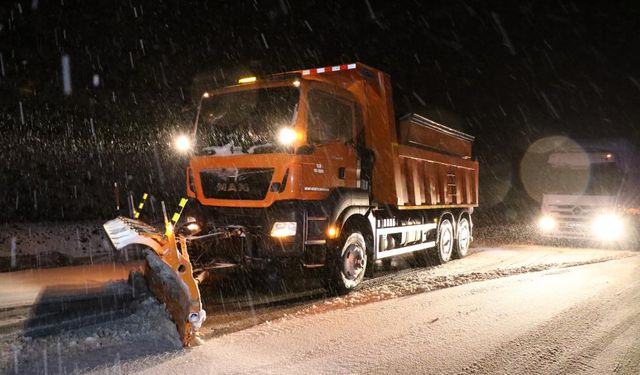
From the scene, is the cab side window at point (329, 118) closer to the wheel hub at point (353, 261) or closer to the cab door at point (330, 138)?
the cab door at point (330, 138)

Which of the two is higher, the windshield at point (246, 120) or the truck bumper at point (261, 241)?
the windshield at point (246, 120)

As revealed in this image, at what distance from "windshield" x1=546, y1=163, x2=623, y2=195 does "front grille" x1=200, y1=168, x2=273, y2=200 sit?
11.1 meters

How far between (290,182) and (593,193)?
36.3ft

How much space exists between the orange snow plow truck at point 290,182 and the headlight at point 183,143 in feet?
0.07

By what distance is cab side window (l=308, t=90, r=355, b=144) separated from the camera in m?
6.79

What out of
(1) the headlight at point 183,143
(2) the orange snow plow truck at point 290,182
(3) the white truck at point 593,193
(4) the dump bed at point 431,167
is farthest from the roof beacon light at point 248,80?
(3) the white truck at point 593,193

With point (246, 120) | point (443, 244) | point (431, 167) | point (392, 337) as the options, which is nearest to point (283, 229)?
point (246, 120)

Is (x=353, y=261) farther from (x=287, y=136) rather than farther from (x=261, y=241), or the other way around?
(x=287, y=136)

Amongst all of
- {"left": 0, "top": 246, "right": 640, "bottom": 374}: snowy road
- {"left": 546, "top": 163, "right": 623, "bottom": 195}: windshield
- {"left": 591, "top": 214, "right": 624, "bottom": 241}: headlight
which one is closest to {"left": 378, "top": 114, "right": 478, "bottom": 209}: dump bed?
{"left": 0, "top": 246, "right": 640, "bottom": 374}: snowy road

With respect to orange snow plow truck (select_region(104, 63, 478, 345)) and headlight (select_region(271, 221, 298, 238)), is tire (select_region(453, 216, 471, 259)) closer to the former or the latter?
orange snow plow truck (select_region(104, 63, 478, 345))

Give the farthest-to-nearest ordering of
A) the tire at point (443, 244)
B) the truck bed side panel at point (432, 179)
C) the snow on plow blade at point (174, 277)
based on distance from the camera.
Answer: the tire at point (443, 244), the truck bed side panel at point (432, 179), the snow on plow blade at point (174, 277)

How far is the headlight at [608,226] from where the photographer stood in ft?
45.1

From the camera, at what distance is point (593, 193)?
14.1 meters

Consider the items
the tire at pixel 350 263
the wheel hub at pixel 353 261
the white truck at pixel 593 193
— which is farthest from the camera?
the white truck at pixel 593 193
